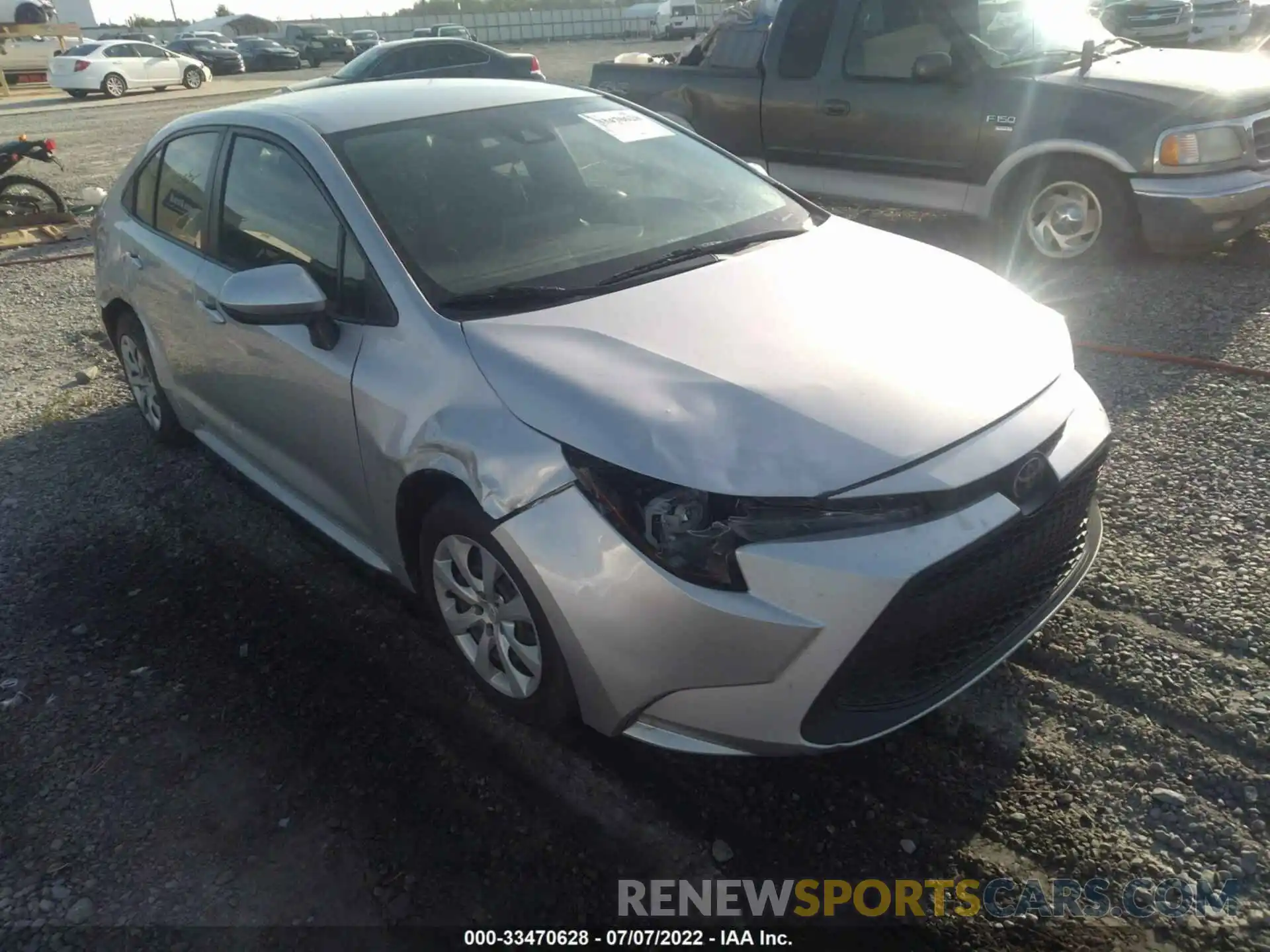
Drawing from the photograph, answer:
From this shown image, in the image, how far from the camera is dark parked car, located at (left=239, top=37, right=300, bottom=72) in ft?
127

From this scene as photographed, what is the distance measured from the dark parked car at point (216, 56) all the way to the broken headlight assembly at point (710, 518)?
4080cm

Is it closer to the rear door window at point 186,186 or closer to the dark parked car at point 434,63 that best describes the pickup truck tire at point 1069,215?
the rear door window at point 186,186

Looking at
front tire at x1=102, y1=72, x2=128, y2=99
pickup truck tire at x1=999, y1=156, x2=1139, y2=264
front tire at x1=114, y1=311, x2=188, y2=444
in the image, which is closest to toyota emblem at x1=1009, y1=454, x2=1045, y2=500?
front tire at x1=114, y1=311, x2=188, y2=444

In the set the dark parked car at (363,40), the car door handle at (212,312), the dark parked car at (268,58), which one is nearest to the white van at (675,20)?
the dark parked car at (363,40)

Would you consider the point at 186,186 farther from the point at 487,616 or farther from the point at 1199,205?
the point at 1199,205

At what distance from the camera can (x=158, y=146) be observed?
442 cm

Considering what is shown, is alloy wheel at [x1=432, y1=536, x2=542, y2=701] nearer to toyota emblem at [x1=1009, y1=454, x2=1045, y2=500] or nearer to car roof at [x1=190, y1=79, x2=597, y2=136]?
toyota emblem at [x1=1009, y1=454, x2=1045, y2=500]

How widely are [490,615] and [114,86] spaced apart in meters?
31.4

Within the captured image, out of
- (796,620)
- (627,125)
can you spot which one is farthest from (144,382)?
(796,620)

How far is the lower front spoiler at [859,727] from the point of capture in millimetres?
2275

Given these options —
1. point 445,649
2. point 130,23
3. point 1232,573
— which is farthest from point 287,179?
point 130,23

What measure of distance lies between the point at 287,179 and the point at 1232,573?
350 cm

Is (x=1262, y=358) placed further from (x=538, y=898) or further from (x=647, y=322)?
(x=538, y=898)

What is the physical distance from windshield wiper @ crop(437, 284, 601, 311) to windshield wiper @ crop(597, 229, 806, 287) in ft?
0.37
